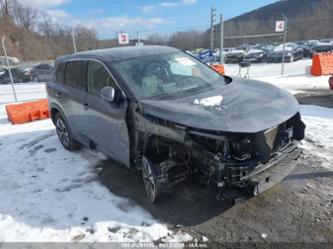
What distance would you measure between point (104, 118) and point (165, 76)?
40.8 inches

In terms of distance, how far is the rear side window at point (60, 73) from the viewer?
18.7ft

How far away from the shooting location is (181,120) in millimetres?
3170

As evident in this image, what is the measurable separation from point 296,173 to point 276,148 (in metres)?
1.13

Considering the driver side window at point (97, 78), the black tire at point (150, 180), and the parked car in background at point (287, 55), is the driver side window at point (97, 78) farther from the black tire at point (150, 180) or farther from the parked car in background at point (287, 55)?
the parked car in background at point (287, 55)

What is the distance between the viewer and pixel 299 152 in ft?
12.2

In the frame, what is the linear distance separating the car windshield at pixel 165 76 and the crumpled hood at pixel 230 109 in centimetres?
26

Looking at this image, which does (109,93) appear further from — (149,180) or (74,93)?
(74,93)

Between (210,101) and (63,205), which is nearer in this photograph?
(210,101)

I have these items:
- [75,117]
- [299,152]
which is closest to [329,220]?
[299,152]

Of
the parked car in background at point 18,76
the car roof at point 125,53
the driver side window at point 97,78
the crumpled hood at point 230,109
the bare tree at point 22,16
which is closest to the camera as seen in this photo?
the crumpled hood at point 230,109

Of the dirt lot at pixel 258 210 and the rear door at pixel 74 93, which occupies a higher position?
the rear door at pixel 74 93

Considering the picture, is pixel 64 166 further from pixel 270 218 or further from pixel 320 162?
pixel 320 162

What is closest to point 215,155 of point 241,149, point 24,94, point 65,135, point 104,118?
point 241,149

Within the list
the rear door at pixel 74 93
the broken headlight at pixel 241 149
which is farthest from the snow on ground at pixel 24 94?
the broken headlight at pixel 241 149
